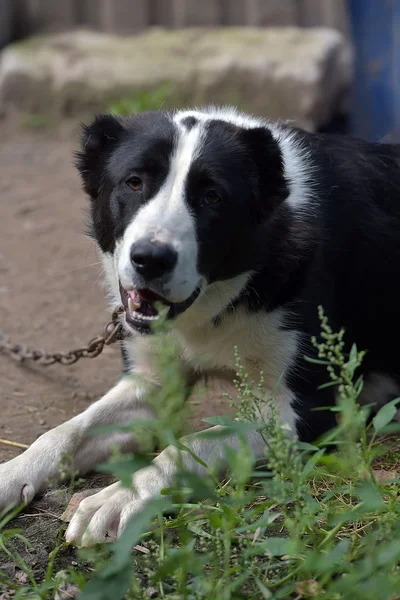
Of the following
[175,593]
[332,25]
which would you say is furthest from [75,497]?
[332,25]

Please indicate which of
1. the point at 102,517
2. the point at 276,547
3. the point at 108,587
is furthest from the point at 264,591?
the point at 102,517

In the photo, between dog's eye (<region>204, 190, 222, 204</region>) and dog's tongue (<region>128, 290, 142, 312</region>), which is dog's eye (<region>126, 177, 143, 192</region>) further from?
dog's tongue (<region>128, 290, 142, 312</region>)

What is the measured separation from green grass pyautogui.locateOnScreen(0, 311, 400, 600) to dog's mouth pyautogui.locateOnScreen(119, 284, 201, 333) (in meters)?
0.52

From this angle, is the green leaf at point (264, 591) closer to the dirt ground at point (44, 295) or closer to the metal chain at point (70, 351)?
the dirt ground at point (44, 295)

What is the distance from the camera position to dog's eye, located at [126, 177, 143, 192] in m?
2.82

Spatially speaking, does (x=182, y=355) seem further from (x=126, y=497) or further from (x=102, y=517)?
(x=102, y=517)

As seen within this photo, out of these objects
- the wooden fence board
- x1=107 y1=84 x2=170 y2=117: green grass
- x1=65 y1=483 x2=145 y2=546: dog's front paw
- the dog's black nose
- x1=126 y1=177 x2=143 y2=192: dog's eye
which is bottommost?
x1=107 y1=84 x2=170 y2=117: green grass

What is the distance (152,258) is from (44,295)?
2.21m

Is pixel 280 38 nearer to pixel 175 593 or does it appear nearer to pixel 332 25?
pixel 332 25

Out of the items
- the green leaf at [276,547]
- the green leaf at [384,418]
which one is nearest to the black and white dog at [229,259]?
the green leaf at [384,418]

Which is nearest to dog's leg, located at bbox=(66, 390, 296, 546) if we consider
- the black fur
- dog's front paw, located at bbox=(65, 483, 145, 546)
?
dog's front paw, located at bbox=(65, 483, 145, 546)

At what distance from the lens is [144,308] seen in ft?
9.03

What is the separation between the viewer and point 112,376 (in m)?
3.88

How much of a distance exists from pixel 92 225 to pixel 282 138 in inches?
31.3
